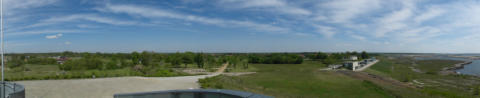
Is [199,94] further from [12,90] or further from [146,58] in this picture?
[146,58]

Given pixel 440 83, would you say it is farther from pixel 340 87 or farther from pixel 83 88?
pixel 83 88

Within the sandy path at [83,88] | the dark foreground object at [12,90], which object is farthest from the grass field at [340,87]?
the dark foreground object at [12,90]

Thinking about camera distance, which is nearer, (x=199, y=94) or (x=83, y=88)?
(x=199, y=94)

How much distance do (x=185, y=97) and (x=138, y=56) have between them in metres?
41.6

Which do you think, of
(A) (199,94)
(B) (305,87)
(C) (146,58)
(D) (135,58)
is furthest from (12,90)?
(D) (135,58)

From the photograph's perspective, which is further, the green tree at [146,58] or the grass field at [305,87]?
the green tree at [146,58]

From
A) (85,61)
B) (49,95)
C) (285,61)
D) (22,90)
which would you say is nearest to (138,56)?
(85,61)

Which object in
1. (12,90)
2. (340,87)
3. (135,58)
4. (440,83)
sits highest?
(12,90)

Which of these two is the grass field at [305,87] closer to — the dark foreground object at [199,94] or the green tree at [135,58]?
the dark foreground object at [199,94]

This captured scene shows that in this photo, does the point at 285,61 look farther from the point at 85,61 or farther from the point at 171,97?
the point at 171,97

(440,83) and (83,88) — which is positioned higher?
(83,88)

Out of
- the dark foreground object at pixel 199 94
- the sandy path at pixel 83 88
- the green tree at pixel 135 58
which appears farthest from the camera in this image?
the green tree at pixel 135 58

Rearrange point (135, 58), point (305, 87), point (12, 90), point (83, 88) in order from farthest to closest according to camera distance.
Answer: point (135, 58), point (305, 87), point (83, 88), point (12, 90)

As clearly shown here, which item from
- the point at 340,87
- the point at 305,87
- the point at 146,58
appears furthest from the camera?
the point at 146,58
